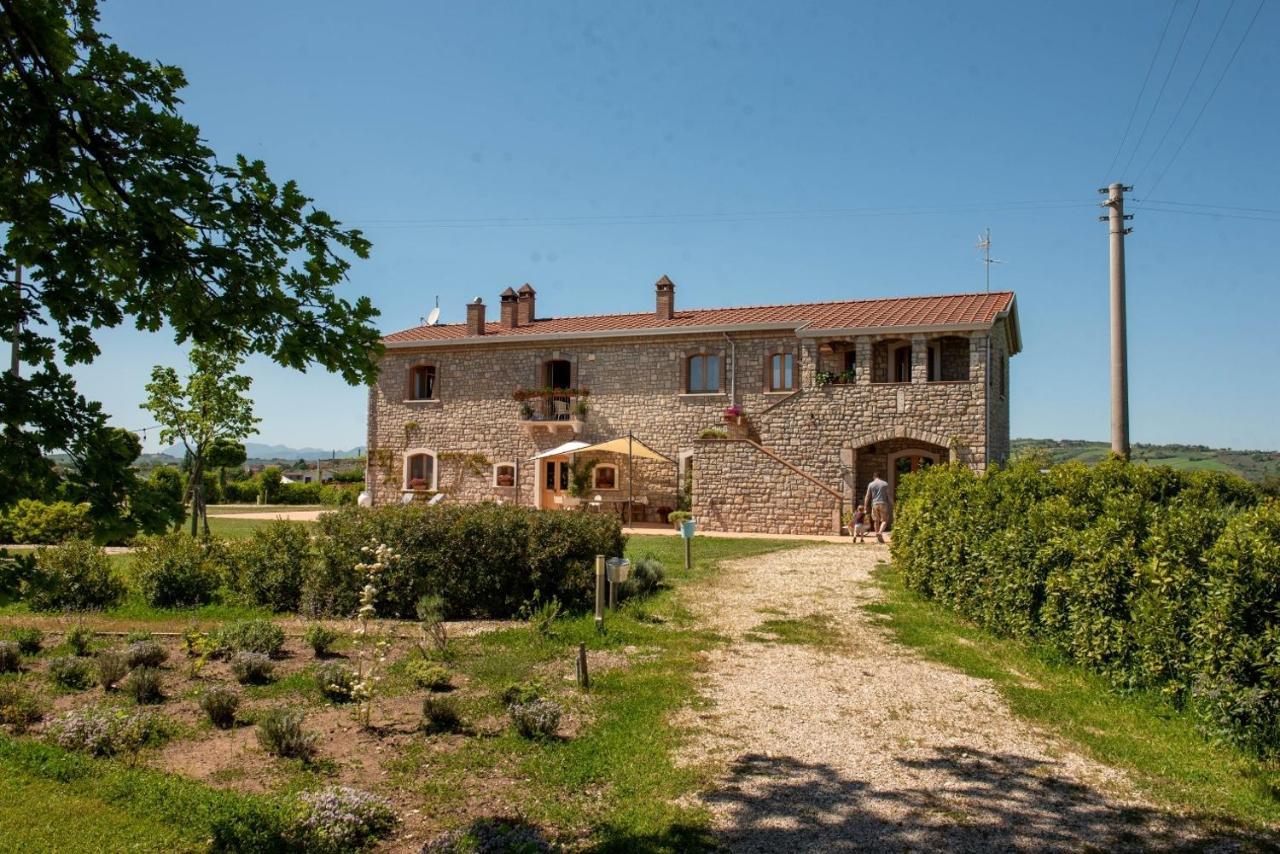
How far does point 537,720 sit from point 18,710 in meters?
3.50

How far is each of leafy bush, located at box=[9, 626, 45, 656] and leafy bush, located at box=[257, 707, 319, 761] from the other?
367 cm

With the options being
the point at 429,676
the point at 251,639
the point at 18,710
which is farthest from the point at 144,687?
the point at 429,676

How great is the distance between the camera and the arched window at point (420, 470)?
82.2 ft

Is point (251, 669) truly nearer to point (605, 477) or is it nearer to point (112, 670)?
point (112, 670)

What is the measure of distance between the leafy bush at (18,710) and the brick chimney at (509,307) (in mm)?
20276

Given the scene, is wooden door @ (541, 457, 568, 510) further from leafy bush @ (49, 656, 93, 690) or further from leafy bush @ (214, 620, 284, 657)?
leafy bush @ (49, 656, 93, 690)

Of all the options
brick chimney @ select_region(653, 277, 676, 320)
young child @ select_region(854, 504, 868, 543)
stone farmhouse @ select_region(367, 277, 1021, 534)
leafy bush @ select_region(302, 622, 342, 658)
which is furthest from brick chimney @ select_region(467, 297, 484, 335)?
leafy bush @ select_region(302, 622, 342, 658)

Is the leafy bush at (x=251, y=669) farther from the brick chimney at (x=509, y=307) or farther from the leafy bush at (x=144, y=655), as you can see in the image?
the brick chimney at (x=509, y=307)

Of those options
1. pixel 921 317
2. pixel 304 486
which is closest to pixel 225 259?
pixel 921 317

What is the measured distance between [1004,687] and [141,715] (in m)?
6.19

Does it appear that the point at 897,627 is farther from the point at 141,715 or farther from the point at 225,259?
the point at 225,259

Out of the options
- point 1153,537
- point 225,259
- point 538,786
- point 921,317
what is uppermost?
point 921,317

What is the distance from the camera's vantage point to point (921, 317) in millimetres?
19766

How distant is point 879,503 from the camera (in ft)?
54.5
